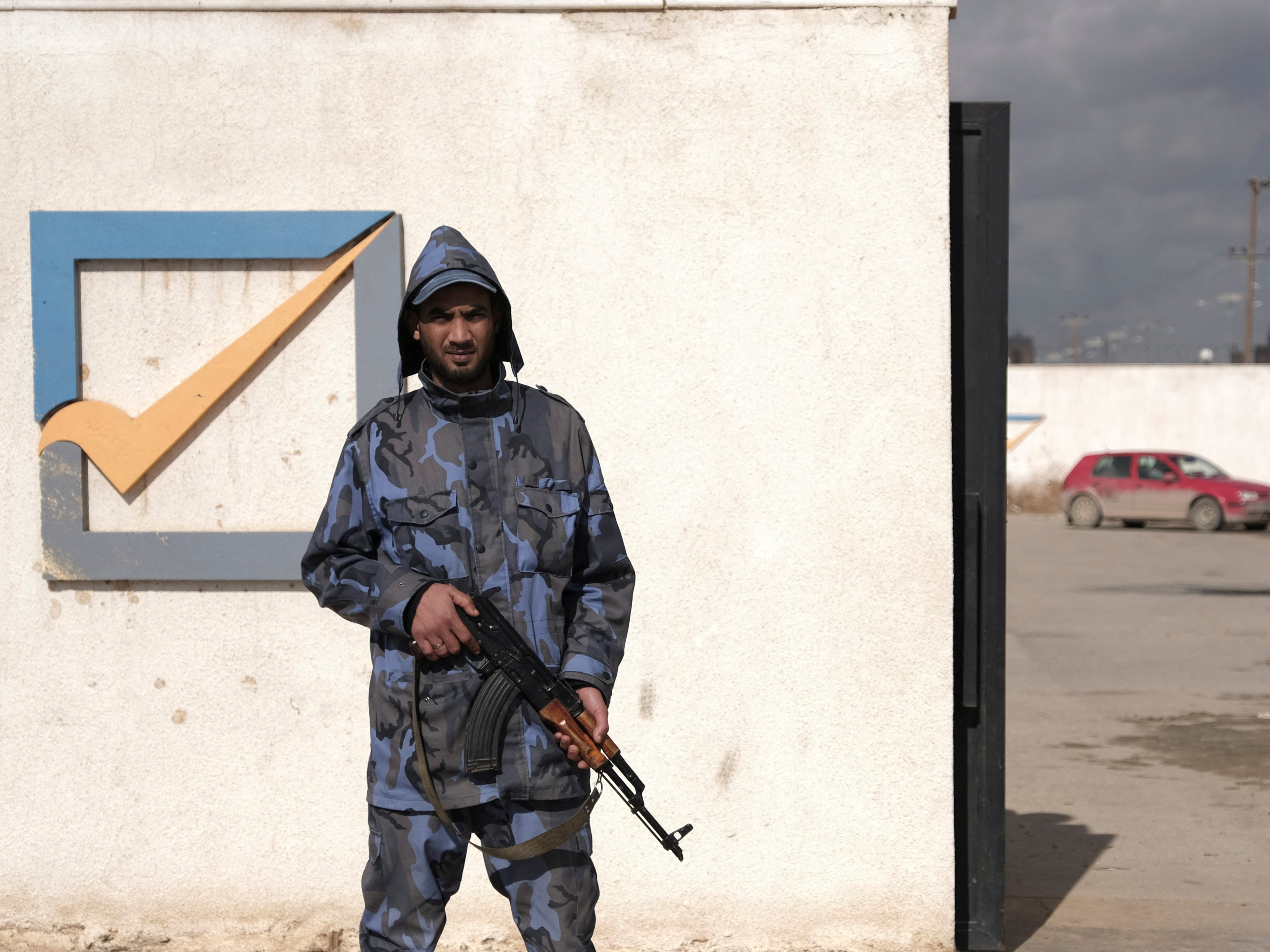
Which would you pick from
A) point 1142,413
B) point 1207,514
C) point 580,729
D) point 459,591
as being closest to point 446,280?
point 459,591

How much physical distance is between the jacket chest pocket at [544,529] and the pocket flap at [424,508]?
0.45 ft

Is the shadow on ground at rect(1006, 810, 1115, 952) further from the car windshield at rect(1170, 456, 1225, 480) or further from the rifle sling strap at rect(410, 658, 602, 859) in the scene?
the car windshield at rect(1170, 456, 1225, 480)

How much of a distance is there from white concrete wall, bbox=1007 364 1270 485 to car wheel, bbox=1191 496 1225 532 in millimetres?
10300

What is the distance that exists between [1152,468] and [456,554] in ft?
80.7

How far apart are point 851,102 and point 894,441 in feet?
3.60

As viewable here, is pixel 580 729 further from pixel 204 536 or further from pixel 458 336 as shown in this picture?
pixel 204 536

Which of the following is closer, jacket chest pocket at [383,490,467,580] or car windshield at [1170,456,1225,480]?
jacket chest pocket at [383,490,467,580]

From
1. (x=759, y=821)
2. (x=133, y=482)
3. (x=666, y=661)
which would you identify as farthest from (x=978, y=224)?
(x=133, y=482)

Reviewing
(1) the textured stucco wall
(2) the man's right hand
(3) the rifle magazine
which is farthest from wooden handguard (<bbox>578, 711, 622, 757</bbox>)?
A: (1) the textured stucco wall

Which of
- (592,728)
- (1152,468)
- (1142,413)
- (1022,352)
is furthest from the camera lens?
(1022,352)

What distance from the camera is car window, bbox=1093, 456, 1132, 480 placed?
25.4m

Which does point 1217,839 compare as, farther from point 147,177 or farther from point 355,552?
point 147,177

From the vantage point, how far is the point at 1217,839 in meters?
5.78

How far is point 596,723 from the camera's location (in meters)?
2.71
